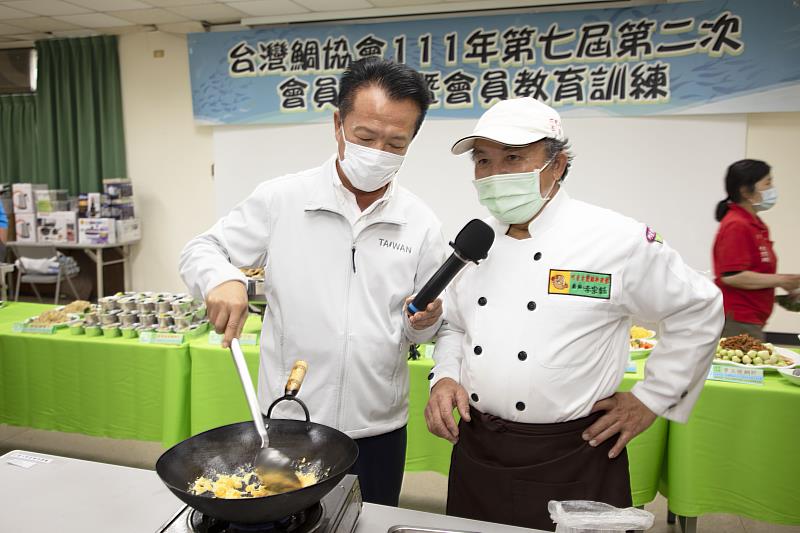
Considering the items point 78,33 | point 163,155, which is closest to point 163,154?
point 163,155

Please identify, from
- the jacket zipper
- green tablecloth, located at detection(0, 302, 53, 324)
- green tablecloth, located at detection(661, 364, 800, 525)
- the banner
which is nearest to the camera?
the jacket zipper

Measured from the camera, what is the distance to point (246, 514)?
874 millimetres

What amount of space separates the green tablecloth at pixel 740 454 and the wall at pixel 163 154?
17.6 ft

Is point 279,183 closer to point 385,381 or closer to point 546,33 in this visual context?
point 385,381

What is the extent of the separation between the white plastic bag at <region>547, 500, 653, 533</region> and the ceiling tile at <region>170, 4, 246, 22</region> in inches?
210

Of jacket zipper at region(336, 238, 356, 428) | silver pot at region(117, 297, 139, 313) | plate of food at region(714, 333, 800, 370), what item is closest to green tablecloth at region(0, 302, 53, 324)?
silver pot at region(117, 297, 139, 313)

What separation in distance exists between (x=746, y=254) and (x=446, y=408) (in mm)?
2221

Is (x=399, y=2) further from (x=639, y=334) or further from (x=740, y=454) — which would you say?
(x=740, y=454)

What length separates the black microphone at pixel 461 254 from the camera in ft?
4.08

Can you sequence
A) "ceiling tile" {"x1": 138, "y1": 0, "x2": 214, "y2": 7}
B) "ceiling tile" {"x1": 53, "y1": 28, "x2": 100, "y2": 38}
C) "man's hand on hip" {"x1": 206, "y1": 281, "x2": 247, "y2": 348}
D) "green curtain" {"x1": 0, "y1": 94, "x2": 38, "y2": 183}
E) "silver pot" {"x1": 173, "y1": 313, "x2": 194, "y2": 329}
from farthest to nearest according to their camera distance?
"green curtain" {"x1": 0, "y1": 94, "x2": 38, "y2": 183}, "ceiling tile" {"x1": 53, "y1": 28, "x2": 100, "y2": 38}, "ceiling tile" {"x1": 138, "y1": 0, "x2": 214, "y2": 7}, "silver pot" {"x1": 173, "y1": 313, "x2": 194, "y2": 329}, "man's hand on hip" {"x1": 206, "y1": 281, "x2": 247, "y2": 348}

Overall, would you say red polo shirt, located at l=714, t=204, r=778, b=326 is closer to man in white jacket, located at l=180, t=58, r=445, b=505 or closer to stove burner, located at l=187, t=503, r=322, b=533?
man in white jacket, located at l=180, t=58, r=445, b=505

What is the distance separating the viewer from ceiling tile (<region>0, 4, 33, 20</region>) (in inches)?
212

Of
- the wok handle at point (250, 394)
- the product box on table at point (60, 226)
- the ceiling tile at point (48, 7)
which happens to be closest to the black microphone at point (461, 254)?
the wok handle at point (250, 394)

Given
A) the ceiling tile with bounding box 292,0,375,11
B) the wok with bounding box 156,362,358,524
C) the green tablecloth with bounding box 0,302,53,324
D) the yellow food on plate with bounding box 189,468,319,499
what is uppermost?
the ceiling tile with bounding box 292,0,375,11
